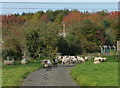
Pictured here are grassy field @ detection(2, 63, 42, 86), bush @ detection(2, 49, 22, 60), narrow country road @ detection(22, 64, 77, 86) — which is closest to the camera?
narrow country road @ detection(22, 64, 77, 86)

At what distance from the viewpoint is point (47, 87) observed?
9.85m

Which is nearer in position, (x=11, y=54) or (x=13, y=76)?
(x=13, y=76)

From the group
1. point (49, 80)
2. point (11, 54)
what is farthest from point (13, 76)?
point (11, 54)

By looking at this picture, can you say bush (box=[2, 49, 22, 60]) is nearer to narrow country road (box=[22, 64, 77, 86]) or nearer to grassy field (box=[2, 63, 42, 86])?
grassy field (box=[2, 63, 42, 86])

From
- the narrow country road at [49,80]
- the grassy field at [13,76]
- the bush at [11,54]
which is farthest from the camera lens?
the bush at [11,54]

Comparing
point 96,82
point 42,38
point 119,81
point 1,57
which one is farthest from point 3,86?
point 42,38

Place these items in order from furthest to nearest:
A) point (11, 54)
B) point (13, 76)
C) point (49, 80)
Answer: point (11, 54) → point (13, 76) → point (49, 80)

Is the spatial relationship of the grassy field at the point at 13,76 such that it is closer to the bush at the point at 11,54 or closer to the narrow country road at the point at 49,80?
the narrow country road at the point at 49,80

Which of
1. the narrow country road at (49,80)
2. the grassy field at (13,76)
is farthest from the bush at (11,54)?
the narrow country road at (49,80)

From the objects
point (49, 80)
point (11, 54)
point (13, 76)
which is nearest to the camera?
point (49, 80)

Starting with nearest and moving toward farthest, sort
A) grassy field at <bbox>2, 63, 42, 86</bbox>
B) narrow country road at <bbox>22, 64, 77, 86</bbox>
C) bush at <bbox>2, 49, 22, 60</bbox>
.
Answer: narrow country road at <bbox>22, 64, 77, 86</bbox> → grassy field at <bbox>2, 63, 42, 86</bbox> → bush at <bbox>2, 49, 22, 60</bbox>

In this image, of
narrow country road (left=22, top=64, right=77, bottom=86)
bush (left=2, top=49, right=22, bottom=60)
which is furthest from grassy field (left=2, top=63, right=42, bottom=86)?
bush (left=2, top=49, right=22, bottom=60)

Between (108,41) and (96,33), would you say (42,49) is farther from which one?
(108,41)

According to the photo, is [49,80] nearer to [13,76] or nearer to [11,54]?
[13,76]
